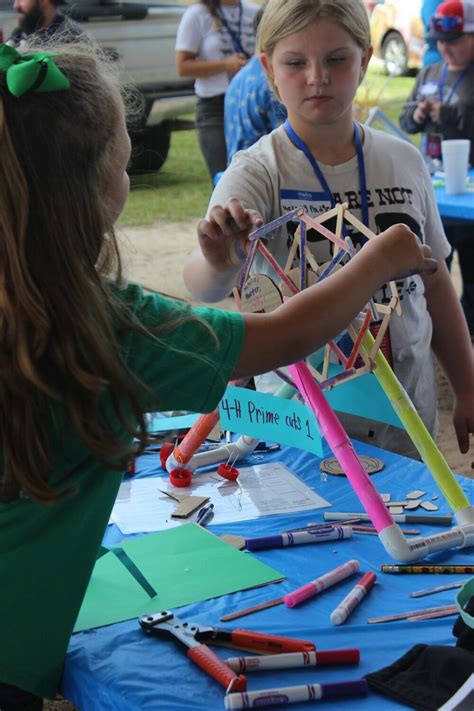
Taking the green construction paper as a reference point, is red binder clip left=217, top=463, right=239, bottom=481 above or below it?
below

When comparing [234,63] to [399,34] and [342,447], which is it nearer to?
[342,447]

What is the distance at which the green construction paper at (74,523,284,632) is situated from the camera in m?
1.22

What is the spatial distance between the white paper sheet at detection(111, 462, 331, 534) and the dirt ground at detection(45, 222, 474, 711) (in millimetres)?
1889

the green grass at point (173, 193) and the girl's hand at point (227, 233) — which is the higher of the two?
the girl's hand at point (227, 233)

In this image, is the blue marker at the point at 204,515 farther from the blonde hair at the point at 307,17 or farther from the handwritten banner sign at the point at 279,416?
the blonde hair at the point at 307,17

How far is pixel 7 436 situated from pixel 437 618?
57 centimetres

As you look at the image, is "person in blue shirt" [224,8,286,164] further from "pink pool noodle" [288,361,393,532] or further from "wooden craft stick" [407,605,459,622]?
"wooden craft stick" [407,605,459,622]

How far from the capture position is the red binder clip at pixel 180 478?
1598 mm

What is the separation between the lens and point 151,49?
8469 millimetres

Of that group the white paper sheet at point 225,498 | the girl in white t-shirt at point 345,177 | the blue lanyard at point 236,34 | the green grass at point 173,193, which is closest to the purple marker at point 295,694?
the white paper sheet at point 225,498

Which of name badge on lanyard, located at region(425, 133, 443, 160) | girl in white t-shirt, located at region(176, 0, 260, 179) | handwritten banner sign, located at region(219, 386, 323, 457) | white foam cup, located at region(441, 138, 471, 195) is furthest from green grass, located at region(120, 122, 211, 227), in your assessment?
handwritten banner sign, located at region(219, 386, 323, 457)

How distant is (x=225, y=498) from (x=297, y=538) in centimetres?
21

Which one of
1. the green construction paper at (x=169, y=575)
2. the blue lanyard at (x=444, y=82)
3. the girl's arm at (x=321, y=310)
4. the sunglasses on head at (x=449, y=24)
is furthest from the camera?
the blue lanyard at (x=444, y=82)

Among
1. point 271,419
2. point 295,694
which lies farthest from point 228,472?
point 295,694
